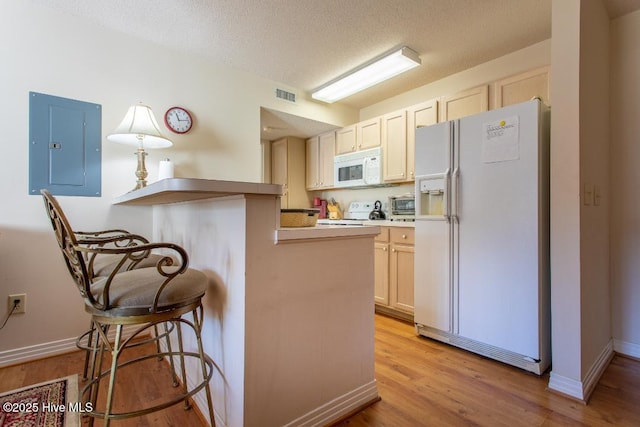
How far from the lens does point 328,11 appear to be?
87.0 inches

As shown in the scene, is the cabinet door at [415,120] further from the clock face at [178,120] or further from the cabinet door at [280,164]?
the clock face at [178,120]

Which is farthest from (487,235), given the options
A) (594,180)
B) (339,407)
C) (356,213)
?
(356,213)

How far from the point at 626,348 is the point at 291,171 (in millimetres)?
3677

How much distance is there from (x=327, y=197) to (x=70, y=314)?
10.2 ft

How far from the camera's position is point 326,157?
415cm

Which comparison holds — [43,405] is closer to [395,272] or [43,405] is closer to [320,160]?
[395,272]

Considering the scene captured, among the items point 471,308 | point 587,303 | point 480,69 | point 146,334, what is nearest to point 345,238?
point 471,308

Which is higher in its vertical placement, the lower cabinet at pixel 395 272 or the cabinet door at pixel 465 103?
the cabinet door at pixel 465 103

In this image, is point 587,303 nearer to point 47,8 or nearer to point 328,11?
point 328,11

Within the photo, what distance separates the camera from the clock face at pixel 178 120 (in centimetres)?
268

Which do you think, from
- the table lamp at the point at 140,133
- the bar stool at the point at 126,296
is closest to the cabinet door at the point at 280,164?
the table lamp at the point at 140,133

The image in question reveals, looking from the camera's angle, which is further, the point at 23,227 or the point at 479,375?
the point at 23,227

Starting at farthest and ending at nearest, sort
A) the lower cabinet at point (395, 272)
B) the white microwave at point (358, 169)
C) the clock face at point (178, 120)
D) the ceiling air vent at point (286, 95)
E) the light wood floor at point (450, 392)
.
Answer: the white microwave at point (358, 169), the ceiling air vent at point (286, 95), the lower cabinet at point (395, 272), the clock face at point (178, 120), the light wood floor at point (450, 392)

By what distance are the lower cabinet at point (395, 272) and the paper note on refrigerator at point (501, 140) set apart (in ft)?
3.10
